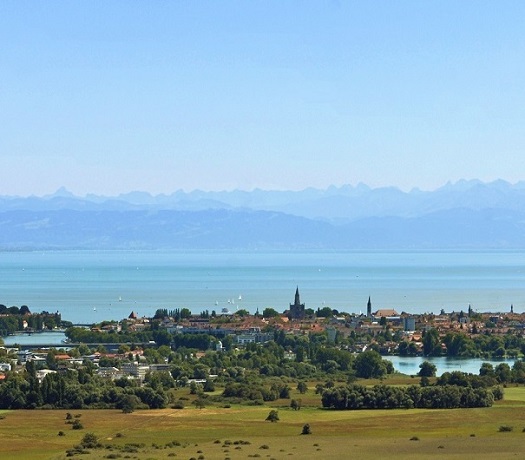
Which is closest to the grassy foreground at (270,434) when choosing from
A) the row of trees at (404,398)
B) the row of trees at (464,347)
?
the row of trees at (404,398)

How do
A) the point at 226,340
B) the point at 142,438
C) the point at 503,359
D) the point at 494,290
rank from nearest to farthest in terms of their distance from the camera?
the point at 142,438
the point at 503,359
the point at 226,340
the point at 494,290

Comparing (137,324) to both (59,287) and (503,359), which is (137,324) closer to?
(503,359)

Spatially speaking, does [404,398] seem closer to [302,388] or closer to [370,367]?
[302,388]

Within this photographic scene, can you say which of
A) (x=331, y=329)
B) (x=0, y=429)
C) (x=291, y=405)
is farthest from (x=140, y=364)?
(x=331, y=329)

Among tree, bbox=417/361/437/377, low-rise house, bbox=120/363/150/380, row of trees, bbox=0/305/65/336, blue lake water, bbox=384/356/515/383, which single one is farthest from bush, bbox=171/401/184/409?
row of trees, bbox=0/305/65/336

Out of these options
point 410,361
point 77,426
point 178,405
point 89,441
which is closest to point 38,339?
point 410,361

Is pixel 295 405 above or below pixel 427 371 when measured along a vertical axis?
below

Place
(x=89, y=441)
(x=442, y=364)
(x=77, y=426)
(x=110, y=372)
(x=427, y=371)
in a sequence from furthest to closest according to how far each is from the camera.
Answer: (x=442, y=364) < (x=427, y=371) < (x=110, y=372) < (x=77, y=426) < (x=89, y=441)

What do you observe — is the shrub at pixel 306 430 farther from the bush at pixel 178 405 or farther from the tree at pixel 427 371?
the tree at pixel 427 371

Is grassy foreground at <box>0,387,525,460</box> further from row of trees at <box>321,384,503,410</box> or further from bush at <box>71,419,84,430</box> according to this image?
row of trees at <box>321,384,503,410</box>
